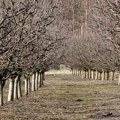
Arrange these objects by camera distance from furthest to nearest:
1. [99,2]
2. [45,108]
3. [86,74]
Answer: [86,74]
[45,108]
[99,2]

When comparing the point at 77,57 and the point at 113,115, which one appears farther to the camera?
the point at 77,57

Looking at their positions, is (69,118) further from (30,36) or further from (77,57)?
(77,57)

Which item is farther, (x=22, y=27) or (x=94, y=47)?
(x=94, y=47)

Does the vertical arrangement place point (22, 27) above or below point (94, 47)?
above

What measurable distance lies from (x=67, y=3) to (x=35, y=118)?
661 cm

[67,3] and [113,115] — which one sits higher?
[67,3]

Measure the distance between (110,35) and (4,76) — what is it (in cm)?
1010

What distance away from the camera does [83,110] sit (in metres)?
25.7

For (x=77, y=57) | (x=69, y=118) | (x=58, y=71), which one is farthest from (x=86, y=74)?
(x=69, y=118)

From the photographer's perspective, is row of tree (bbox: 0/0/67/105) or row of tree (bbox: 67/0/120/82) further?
row of tree (bbox: 67/0/120/82)

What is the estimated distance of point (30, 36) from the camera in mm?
22516

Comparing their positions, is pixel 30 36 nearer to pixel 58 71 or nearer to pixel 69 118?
pixel 69 118

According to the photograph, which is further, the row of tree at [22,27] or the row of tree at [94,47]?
the row of tree at [94,47]

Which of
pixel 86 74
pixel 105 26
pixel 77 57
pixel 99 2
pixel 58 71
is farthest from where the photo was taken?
pixel 58 71
